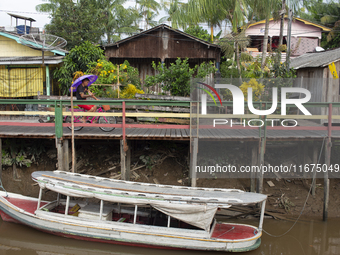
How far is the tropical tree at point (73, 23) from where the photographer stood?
75.2 feet

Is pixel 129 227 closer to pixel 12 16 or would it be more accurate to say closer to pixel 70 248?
pixel 70 248

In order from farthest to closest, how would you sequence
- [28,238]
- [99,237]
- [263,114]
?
[263,114] < [28,238] < [99,237]

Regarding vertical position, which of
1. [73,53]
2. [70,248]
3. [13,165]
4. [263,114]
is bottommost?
[70,248]

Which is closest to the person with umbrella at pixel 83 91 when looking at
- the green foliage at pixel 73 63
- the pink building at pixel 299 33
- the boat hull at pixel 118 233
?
the boat hull at pixel 118 233

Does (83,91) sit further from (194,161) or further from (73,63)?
(73,63)

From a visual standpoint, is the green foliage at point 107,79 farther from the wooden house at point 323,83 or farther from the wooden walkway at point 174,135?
the wooden house at point 323,83

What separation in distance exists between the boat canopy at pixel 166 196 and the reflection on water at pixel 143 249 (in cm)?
109

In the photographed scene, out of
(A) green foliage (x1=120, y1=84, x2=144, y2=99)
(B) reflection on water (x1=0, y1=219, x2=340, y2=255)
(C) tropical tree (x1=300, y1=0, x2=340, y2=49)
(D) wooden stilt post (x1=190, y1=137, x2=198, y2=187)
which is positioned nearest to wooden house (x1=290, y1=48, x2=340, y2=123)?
(B) reflection on water (x1=0, y1=219, x2=340, y2=255)

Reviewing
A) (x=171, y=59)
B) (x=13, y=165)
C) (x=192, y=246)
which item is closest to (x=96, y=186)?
(x=192, y=246)

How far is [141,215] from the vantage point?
8.34 metres

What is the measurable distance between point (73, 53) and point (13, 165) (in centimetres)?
707

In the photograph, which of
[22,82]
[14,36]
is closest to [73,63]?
[22,82]

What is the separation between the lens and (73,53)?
15.6 metres

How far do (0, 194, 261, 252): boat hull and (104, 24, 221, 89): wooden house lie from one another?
11.8 m
